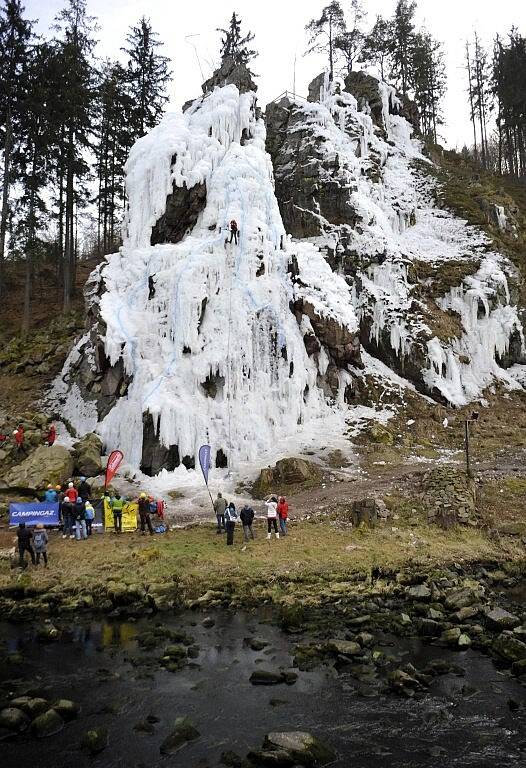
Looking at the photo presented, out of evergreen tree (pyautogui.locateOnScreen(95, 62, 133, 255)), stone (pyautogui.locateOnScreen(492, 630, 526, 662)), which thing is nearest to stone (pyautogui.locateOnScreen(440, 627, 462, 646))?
stone (pyautogui.locateOnScreen(492, 630, 526, 662))

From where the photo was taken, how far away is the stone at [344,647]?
970 centimetres

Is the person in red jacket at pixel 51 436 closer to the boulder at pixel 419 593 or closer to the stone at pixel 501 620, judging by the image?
the boulder at pixel 419 593

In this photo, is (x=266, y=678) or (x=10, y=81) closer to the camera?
(x=266, y=678)

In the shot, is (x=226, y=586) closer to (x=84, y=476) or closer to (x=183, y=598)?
(x=183, y=598)

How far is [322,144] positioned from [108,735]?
3611 centimetres

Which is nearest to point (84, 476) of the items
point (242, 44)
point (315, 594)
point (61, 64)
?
point (315, 594)

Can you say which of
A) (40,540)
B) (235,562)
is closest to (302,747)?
(235,562)

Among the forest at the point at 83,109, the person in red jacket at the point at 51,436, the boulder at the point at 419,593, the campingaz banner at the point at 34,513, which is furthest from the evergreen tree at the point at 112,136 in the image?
the boulder at the point at 419,593

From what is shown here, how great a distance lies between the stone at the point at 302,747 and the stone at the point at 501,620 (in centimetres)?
537

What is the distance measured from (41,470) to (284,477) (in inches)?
348

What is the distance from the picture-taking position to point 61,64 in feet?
102

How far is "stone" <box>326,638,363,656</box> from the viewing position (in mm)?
9703

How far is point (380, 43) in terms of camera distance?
50.4m

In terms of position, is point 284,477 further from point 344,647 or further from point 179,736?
point 179,736
